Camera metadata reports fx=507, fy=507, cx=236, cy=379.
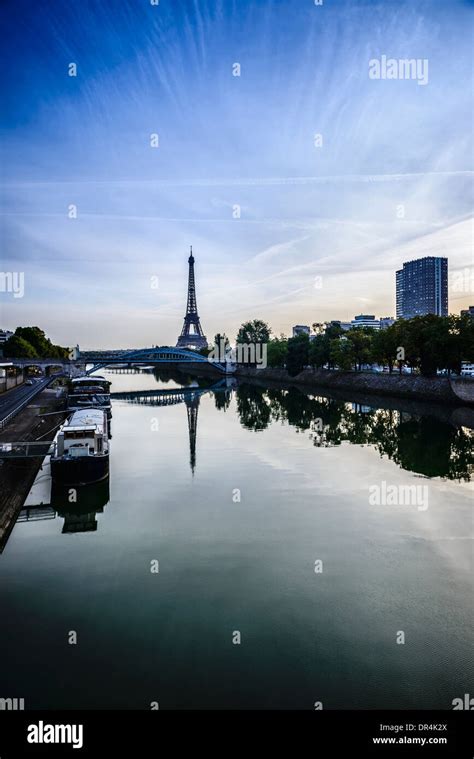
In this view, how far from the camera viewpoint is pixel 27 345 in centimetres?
8156

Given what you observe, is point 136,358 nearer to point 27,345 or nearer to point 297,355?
point 27,345

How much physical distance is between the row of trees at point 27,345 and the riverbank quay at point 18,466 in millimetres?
50103

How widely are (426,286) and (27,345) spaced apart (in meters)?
131

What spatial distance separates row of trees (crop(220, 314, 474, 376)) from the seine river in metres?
22.9

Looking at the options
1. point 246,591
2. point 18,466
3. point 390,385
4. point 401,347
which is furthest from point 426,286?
point 246,591

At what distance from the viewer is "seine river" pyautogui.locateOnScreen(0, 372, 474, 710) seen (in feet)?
23.6

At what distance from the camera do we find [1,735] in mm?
6426

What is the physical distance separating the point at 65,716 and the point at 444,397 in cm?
4018

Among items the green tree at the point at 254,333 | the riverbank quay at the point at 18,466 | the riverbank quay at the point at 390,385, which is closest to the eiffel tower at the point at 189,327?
the green tree at the point at 254,333

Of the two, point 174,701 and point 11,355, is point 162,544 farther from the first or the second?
point 11,355

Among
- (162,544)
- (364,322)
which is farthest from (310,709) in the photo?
(364,322)

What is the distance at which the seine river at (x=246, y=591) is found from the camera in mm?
7199
